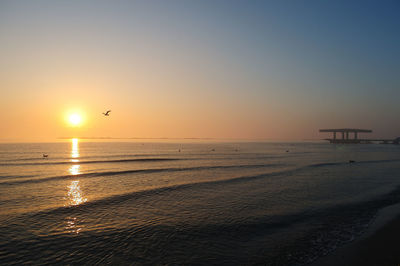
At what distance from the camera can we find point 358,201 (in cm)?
1780

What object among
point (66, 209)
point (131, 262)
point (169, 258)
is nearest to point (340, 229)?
point (169, 258)

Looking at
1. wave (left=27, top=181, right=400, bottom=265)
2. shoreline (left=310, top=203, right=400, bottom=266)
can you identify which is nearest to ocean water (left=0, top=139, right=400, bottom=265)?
wave (left=27, top=181, right=400, bottom=265)

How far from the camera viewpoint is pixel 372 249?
9562 millimetres

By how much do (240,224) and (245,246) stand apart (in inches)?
109

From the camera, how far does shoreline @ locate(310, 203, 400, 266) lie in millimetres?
8555

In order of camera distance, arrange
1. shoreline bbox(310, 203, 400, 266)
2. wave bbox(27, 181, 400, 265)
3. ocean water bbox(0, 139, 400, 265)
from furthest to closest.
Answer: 1. wave bbox(27, 181, 400, 265)
2. ocean water bbox(0, 139, 400, 265)
3. shoreline bbox(310, 203, 400, 266)

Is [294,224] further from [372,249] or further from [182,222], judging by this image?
[182,222]

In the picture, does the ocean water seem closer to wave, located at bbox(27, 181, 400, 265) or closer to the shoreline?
wave, located at bbox(27, 181, 400, 265)

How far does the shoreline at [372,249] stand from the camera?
8.55 meters

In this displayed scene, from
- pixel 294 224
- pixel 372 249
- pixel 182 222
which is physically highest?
pixel 372 249

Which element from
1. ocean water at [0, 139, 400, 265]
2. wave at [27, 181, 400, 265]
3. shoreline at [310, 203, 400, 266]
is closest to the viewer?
shoreline at [310, 203, 400, 266]

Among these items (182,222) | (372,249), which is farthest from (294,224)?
(182,222)

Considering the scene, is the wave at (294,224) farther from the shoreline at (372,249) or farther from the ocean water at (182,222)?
the shoreline at (372,249)

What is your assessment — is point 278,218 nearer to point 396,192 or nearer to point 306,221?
point 306,221
